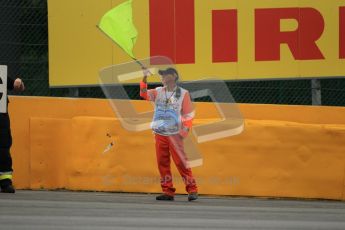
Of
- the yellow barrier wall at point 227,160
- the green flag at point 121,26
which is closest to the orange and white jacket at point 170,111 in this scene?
the green flag at point 121,26

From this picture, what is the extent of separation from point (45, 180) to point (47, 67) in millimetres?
1895

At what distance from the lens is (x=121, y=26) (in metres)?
12.3

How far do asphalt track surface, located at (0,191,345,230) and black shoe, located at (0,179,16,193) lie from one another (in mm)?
116

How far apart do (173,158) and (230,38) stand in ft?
9.64

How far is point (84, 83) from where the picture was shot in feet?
44.6

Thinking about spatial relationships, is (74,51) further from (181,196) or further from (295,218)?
(295,218)

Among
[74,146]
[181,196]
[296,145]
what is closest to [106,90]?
[74,146]

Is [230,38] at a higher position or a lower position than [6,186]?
higher

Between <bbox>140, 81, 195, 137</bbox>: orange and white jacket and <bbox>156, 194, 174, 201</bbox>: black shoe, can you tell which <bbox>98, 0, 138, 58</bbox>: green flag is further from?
<bbox>156, 194, 174, 201</bbox>: black shoe

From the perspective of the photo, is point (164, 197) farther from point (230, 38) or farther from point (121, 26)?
point (230, 38)

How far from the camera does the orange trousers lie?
1151 cm

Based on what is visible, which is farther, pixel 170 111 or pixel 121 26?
pixel 121 26

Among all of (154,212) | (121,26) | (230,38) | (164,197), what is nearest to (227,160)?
(164,197)

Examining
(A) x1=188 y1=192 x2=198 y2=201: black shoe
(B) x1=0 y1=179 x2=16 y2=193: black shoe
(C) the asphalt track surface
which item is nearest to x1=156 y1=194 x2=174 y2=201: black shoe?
(C) the asphalt track surface
